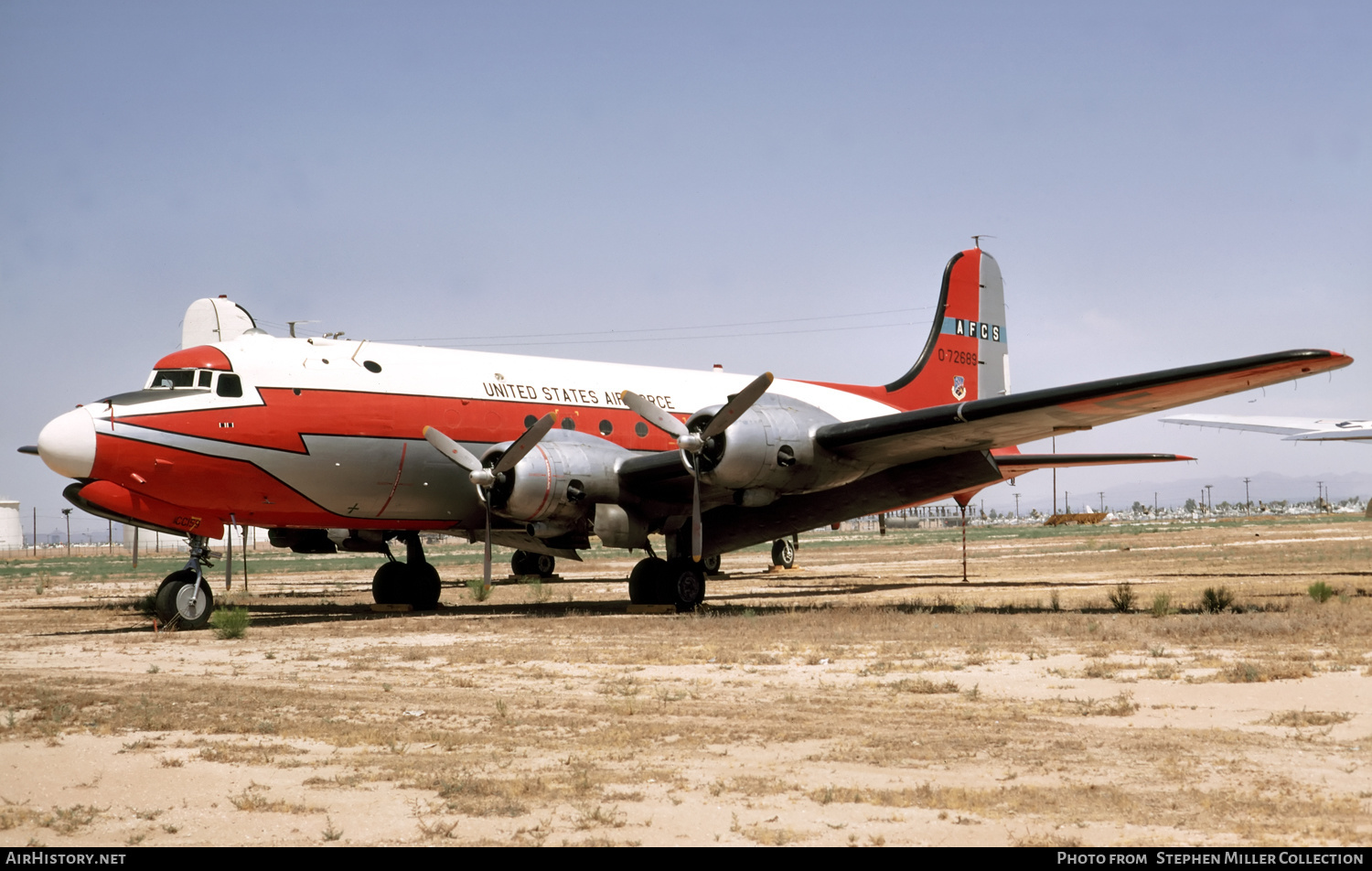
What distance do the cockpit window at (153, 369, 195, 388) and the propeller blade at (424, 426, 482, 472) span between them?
3337 mm

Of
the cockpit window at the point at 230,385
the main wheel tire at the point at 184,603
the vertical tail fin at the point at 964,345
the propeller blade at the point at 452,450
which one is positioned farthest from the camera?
the vertical tail fin at the point at 964,345

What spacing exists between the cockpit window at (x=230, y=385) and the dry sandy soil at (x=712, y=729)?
3.36 metres

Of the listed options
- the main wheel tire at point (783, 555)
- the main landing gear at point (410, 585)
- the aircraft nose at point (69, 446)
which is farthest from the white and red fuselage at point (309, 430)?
the main wheel tire at point (783, 555)

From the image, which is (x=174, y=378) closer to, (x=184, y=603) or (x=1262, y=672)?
(x=184, y=603)

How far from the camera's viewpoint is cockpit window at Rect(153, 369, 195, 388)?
53.5ft

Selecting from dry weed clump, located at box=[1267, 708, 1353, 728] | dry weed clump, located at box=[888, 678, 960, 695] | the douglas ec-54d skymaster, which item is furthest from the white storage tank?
dry weed clump, located at box=[1267, 708, 1353, 728]

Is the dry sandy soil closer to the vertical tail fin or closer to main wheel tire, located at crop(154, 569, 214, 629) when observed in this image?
main wheel tire, located at crop(154, 569, 214, 629)

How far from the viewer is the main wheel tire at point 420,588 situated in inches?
803

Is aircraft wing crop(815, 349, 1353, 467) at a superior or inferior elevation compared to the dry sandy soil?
superior

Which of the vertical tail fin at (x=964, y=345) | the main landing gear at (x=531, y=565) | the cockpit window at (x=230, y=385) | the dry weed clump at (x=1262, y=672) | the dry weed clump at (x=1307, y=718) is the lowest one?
the main landing gear at (x=531, y=565)

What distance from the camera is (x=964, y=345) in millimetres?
25859

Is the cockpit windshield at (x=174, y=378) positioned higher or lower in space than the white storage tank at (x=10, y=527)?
higher

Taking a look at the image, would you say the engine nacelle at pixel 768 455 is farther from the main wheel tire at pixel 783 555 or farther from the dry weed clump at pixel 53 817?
the main wheel tire at pixel 783 555
